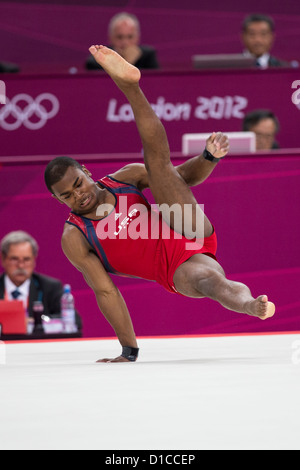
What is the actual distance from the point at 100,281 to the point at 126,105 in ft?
9.72

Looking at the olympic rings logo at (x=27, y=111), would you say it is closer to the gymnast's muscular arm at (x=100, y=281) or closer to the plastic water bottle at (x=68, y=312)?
the plastic water bottle at (x=68, y=312)

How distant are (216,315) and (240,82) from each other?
1913 mm

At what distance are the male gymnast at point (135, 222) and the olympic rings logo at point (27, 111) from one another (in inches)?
107

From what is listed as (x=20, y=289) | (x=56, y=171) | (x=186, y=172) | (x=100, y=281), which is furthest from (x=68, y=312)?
(x=56, y=171)

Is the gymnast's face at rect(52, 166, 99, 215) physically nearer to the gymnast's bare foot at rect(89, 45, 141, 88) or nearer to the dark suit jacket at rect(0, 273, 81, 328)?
the gymnast's bare foot at rect(89, 45, 141, 88)

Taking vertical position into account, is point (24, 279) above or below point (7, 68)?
below

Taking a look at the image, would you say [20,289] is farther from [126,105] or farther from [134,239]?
[126,105]

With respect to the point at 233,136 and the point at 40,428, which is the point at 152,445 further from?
the point at 233,136

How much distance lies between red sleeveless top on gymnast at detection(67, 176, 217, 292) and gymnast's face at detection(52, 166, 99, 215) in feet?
0.24

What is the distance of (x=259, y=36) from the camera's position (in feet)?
21.7

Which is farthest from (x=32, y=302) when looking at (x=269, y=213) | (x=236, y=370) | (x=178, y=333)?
(x=236, y=370)

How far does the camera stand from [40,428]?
1838 millimetres

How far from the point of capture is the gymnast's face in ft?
10.5

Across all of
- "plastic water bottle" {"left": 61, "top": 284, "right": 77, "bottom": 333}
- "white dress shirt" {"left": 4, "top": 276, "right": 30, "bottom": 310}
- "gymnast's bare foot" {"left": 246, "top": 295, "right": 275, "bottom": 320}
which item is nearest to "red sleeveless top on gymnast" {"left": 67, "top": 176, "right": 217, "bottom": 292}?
"gymnast's bare foot" {"left": 246, "top": 295, "right": 275, "bottom": 320}
